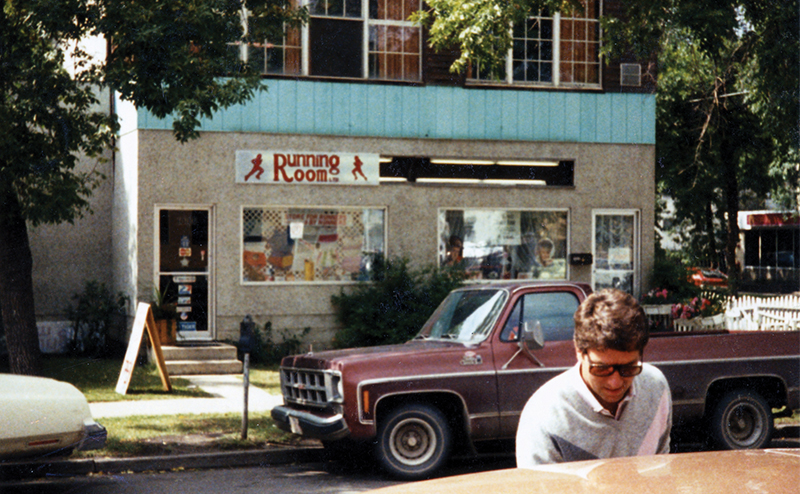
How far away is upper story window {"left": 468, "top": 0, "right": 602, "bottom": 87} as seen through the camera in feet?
58.7

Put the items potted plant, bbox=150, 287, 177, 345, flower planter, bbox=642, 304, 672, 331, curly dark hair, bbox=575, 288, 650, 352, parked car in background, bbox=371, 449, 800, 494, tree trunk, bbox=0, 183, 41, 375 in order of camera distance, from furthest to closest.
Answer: flower planter, bbox=642, 304, 672, 331 < potted plant, bbox=150, 287, 177, 345 < tree trunk, bbox=0, 183, 41, 375 < curly dark hair, bbox=575, 288, 650, 352 < parked car in background, bbox=371, 449, 800, 494

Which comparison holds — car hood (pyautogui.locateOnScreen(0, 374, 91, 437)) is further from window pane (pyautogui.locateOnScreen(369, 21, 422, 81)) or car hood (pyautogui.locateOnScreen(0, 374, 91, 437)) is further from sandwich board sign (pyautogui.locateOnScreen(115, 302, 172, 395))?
window pane (pyautogui.locateOnScreen(369, 21, 422, 81))

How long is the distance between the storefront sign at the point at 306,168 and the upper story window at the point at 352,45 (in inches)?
60.5

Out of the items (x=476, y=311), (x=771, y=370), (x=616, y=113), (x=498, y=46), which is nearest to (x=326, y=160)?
(x=498, y=46)

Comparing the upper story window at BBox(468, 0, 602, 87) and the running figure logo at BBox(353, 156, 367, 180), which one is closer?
the running figure logo at BBox(353, 156, 367, 180)

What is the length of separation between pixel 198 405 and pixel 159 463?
2.71 meters

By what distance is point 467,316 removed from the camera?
8805 millimetres

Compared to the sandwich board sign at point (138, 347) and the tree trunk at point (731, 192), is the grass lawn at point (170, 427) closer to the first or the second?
the sandwich board sign at point (138, 347)

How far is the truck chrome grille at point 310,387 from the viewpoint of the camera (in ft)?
27.0

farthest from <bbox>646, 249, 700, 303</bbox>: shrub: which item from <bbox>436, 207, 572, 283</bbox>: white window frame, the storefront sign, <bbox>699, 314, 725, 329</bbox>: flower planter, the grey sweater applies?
the grey sweater

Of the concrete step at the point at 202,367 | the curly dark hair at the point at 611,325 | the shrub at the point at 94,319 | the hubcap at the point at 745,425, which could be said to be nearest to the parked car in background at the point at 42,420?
the curly dark hair at the point at 611,325

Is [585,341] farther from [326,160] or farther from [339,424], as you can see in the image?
[326,160]

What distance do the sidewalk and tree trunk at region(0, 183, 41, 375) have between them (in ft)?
5.50

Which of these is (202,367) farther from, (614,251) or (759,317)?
(759,317)
